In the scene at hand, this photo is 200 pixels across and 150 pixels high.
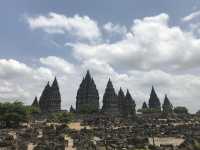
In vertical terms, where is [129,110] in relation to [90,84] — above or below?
below

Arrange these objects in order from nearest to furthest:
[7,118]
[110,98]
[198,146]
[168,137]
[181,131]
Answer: [198,146]
[168,137]
[181,131]
[7,118]
[110,98]

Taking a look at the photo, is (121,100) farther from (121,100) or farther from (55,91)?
(55,91)

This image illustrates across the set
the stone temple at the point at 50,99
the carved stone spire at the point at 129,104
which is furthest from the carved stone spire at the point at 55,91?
the carved stone spire at the point at 129,104

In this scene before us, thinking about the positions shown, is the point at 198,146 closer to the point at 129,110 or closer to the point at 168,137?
the point at 168,137

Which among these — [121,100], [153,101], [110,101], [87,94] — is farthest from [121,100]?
[153,101]

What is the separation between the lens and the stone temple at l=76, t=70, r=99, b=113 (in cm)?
10144

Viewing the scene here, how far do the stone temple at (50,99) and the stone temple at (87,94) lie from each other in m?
6.92

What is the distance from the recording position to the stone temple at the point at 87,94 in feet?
333

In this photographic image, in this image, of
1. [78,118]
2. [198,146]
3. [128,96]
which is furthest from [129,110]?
[198,146]

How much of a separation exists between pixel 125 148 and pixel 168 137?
633 inches

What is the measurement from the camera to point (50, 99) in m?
99.9

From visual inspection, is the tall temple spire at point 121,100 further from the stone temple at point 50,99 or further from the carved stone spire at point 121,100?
the stone temple at point 50,99

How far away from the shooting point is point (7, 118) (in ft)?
198

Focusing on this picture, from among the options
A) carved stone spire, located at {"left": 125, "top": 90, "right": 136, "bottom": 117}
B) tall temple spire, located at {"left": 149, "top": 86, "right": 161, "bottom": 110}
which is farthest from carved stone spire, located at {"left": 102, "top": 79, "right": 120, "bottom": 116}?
tall temple spire, located at {"left": 149, "top": 86, "right": 161, "bottom": 110}
